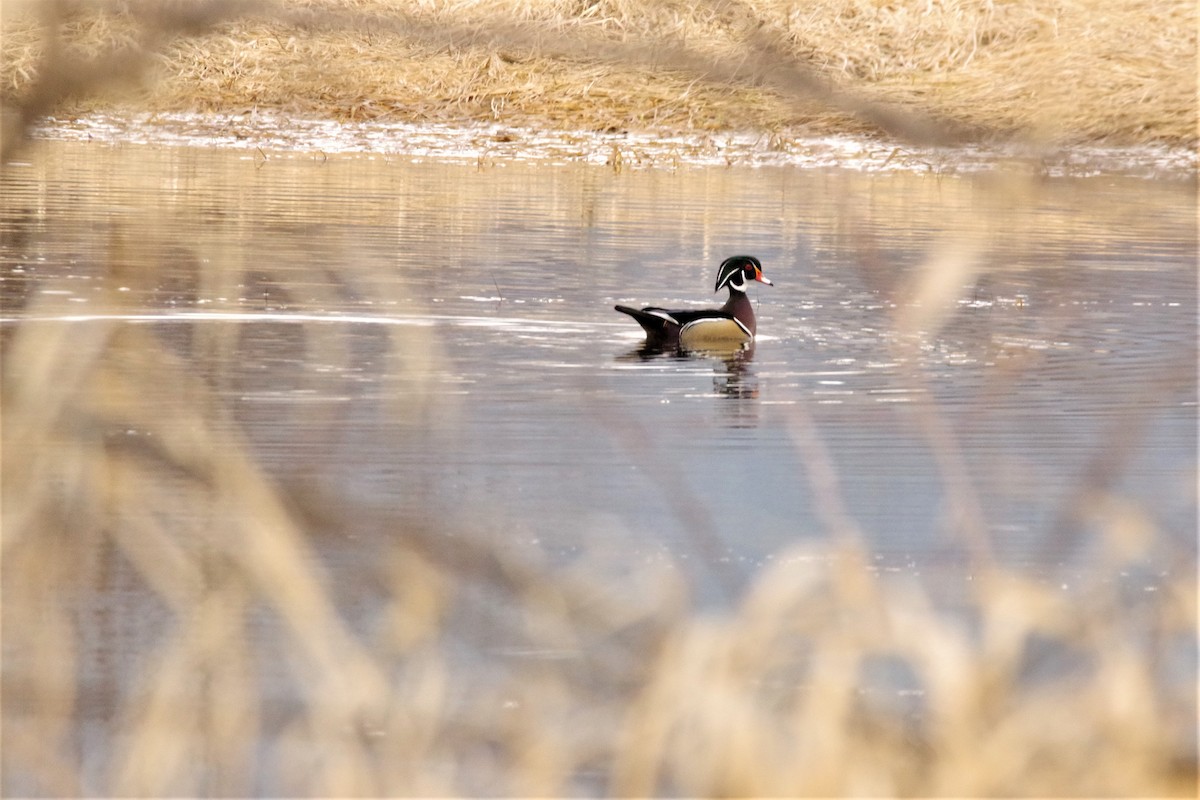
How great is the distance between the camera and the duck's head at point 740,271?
519 inches

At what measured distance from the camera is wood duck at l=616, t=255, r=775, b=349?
11742 millimetres

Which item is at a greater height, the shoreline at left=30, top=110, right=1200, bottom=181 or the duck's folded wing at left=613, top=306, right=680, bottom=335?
the shoreline at left=30, top=110, right=1200, bottom=181

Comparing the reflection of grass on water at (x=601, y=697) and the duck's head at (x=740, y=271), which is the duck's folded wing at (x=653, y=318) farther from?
the reflection of grass on water at (x=601, y=697)

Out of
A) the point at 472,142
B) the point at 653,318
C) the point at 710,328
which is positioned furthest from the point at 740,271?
the point at 472,142

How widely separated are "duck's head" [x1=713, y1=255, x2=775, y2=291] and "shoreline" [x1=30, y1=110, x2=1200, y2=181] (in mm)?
11188

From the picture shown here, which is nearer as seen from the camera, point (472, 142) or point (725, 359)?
point (725, 359)

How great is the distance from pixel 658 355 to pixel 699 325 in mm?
710

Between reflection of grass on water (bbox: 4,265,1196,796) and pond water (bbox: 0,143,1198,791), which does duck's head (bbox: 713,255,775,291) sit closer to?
pond water (bbox: 0,143,1198,791)

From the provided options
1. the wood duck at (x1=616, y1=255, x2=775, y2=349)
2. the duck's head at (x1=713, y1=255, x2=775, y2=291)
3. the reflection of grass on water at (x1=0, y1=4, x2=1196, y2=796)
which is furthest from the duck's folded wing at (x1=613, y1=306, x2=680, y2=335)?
the reflection of grass on water at (x1=0, y1=4, x2=1196, y2=796)

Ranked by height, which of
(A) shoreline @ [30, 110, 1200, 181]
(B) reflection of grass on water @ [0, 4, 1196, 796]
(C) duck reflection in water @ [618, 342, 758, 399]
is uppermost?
(A) shoreline @ [30, 110, 1200, 181]

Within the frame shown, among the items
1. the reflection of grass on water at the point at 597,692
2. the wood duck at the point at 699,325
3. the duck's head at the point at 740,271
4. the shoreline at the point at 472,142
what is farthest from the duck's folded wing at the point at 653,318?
the shoreline at the point at 472,142

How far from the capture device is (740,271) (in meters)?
13.2

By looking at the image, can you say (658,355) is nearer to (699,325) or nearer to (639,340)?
(639,340)

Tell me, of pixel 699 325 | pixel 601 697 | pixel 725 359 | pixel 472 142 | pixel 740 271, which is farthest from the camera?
pixel 472 142
